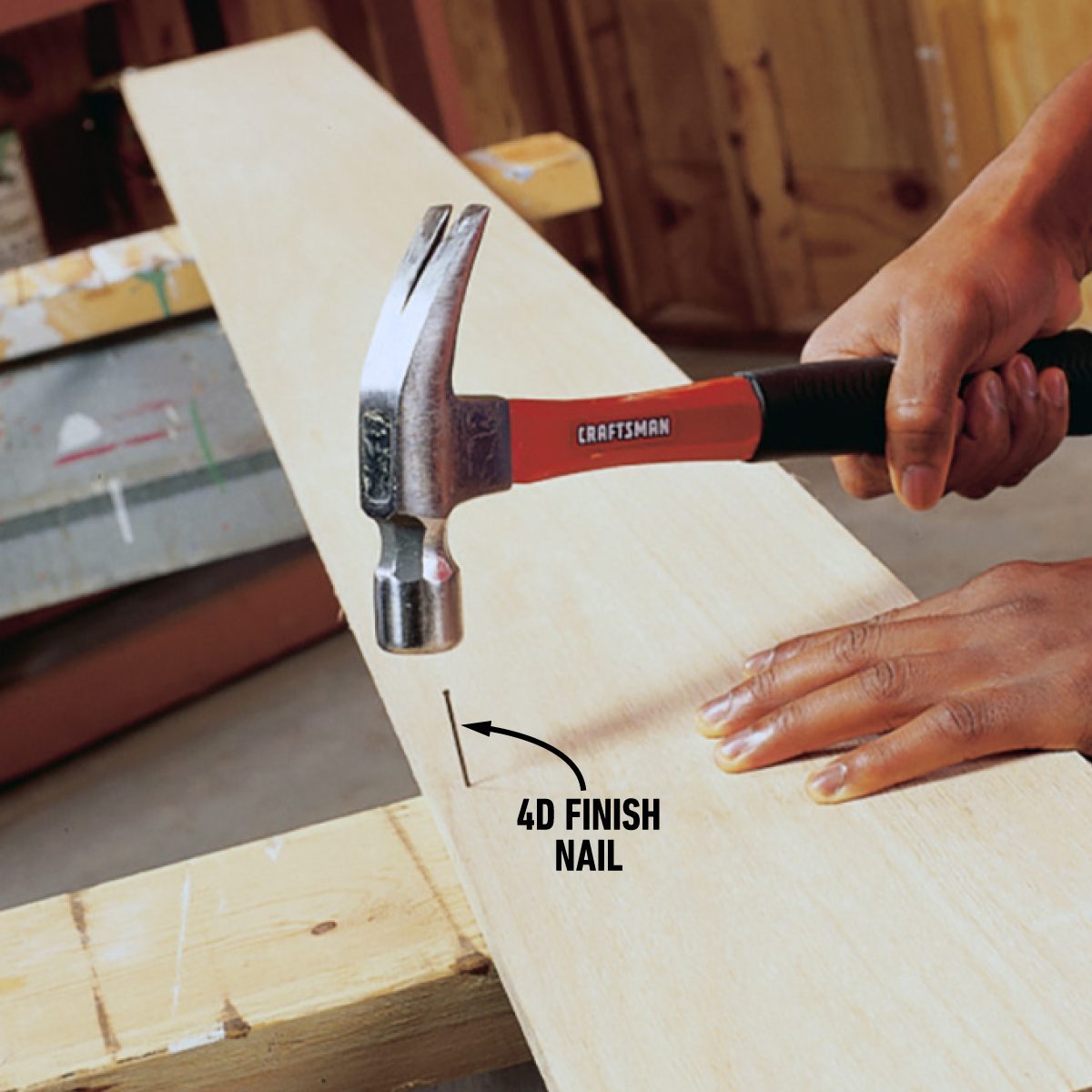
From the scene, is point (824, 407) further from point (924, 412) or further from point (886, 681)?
point (886, 681)

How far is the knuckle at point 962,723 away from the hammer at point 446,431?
1.13 ft

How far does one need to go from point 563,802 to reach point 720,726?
0.13 metres

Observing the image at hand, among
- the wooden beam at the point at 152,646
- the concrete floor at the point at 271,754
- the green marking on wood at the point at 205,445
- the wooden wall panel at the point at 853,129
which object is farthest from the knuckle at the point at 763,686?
the wooden wall panel at the point at 853,129

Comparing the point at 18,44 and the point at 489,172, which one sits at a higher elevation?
the point at 18,44

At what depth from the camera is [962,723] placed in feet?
3.40

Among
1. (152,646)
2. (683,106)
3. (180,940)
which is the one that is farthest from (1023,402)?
(683,106)

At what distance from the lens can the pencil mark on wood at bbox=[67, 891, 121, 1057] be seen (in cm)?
106

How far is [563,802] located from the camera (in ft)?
3.57

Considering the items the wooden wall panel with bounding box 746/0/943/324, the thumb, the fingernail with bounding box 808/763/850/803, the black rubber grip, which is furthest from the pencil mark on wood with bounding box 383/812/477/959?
the wooden wall panel with bounding box 746/0/943/324

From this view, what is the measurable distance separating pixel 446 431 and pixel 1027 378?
715 mm

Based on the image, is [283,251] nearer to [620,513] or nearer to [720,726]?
[620,513]

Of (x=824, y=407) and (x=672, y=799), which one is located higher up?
(x=824, y=407)

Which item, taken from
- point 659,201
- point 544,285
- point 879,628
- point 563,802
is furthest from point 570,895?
point 659,201

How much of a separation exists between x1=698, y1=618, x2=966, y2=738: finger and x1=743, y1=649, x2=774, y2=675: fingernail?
1.0 inches
